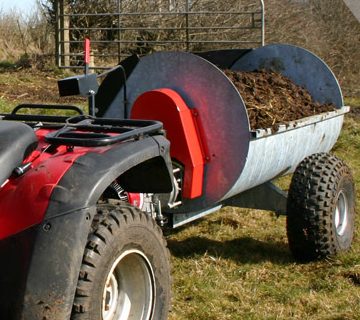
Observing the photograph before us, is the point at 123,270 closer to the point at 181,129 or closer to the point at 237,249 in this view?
the point at 181,129

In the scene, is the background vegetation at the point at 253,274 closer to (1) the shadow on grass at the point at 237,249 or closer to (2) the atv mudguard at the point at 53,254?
(1) the shadow on grass at the point at 237,249

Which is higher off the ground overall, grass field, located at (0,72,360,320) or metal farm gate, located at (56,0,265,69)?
metal farm gate, located at (56,0,265,69)

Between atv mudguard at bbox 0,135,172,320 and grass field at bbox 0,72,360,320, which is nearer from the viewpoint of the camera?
atv mudguard at bbox 0,135,172,320

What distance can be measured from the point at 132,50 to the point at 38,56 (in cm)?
203

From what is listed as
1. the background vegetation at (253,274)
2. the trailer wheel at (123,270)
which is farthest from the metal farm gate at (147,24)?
the trailer wheel at (123,270)

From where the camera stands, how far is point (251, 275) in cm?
415

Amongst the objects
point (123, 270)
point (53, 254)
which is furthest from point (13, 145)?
point (123, 270)

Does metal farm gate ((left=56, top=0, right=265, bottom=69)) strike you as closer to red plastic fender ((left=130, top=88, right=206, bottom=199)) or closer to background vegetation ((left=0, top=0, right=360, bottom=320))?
background vegetation ((left=0, top=0, right=360, bottom=320))

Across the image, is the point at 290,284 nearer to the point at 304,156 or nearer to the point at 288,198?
the point at 288,198

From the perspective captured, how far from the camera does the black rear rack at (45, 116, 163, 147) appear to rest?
8.31 feet

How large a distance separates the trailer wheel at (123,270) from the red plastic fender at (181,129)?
110 cm

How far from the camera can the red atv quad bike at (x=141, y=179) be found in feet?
7.55

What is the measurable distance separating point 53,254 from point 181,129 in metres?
1.71

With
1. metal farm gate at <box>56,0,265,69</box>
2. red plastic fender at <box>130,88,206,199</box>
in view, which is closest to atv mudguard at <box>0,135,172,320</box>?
red plastic fender at <box>130,88,206,199</box>
